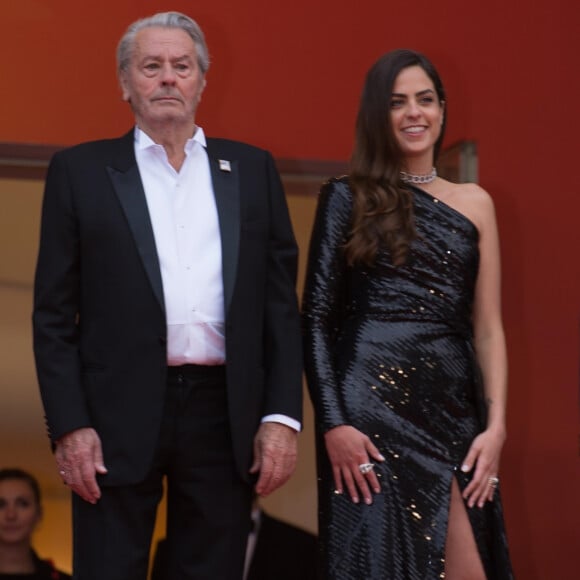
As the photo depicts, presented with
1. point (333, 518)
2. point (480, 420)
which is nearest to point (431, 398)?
point (480, 420)

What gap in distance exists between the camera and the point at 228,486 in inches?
109

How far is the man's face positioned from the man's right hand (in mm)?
667

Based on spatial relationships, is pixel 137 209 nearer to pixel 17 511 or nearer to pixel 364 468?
pixel 364 468

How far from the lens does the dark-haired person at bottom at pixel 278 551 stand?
490cm

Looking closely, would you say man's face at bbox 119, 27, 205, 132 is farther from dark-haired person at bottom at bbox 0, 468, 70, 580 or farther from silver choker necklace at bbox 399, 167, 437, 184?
dark-haired person at bottom at bbox 0, 468, 70, 580

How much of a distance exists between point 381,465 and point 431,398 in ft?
0.61

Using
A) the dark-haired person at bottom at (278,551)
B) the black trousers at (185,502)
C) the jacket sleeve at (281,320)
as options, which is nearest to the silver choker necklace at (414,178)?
the jacket sleeve at (281,320)

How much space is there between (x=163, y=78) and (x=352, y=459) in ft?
2.95

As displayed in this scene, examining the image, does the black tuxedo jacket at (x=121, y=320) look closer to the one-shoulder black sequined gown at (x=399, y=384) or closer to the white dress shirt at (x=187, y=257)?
the white dress shirt at (x=187, y=257)

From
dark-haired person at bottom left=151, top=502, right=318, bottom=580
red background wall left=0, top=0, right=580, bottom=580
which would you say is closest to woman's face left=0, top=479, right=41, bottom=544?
dark-haired person at bottom left=151, top=502, right=318, bottom=580

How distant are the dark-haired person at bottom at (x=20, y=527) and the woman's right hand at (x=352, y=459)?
2022mm

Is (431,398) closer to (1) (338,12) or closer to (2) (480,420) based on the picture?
(2) (480,420)

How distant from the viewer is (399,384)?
3.02 m

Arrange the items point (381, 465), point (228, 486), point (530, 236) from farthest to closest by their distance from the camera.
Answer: point (530, 236) < point (381, 465) < point (228, 486)
